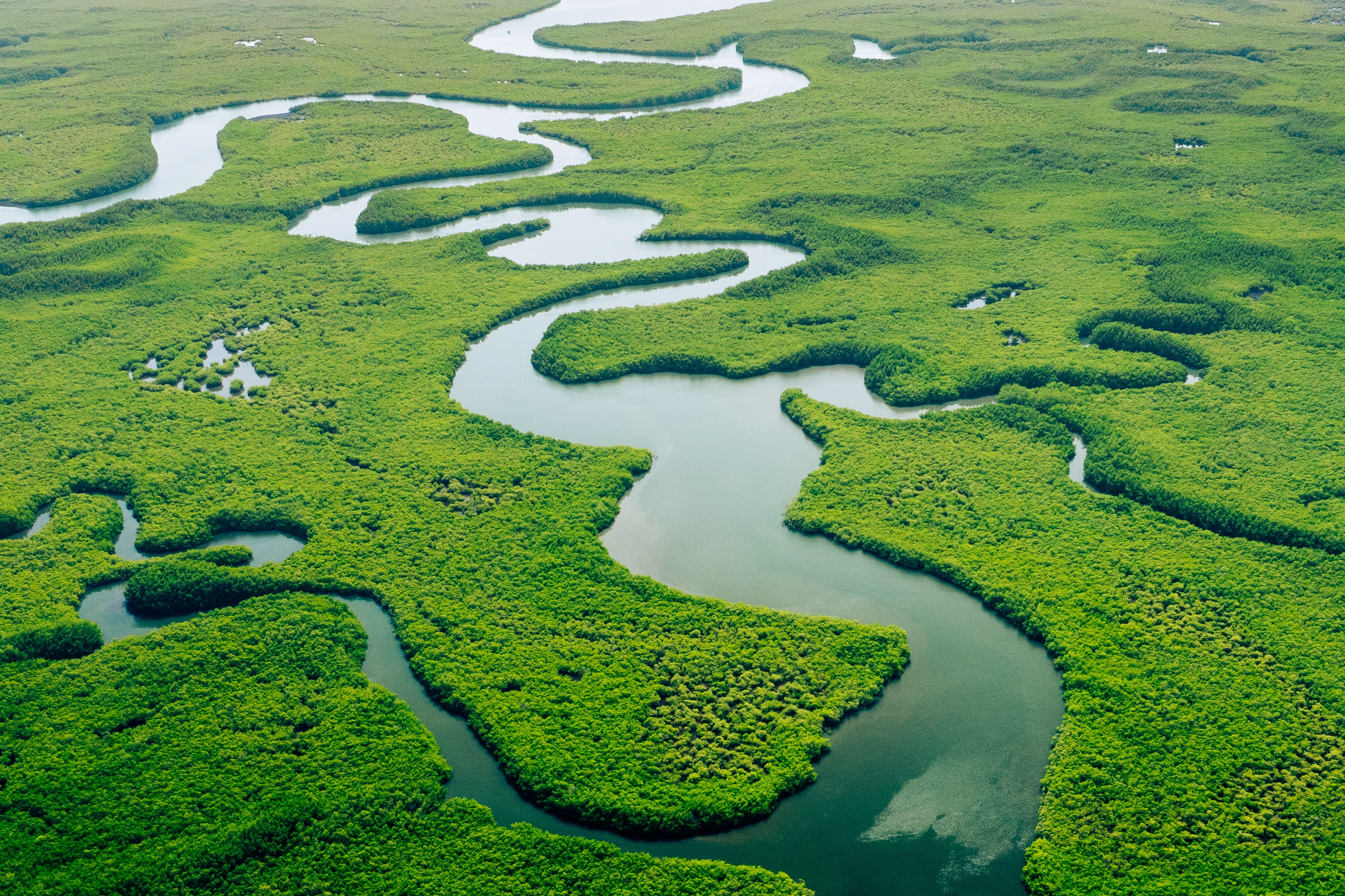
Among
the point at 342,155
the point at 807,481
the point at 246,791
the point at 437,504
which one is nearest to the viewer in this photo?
the point at 246,791

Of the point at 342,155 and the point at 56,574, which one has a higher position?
the point at 342,155

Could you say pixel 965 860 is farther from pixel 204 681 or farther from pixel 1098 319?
pixel 1098 319

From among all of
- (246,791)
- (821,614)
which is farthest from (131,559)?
(821,614)

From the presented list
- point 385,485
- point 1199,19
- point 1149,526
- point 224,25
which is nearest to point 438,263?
point 385,485

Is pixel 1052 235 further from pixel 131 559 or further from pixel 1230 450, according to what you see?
pixel 131 559

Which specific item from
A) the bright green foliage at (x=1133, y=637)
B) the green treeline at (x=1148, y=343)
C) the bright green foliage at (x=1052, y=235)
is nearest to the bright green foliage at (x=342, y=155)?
the bright green foliage at (x=1052, y=235)
